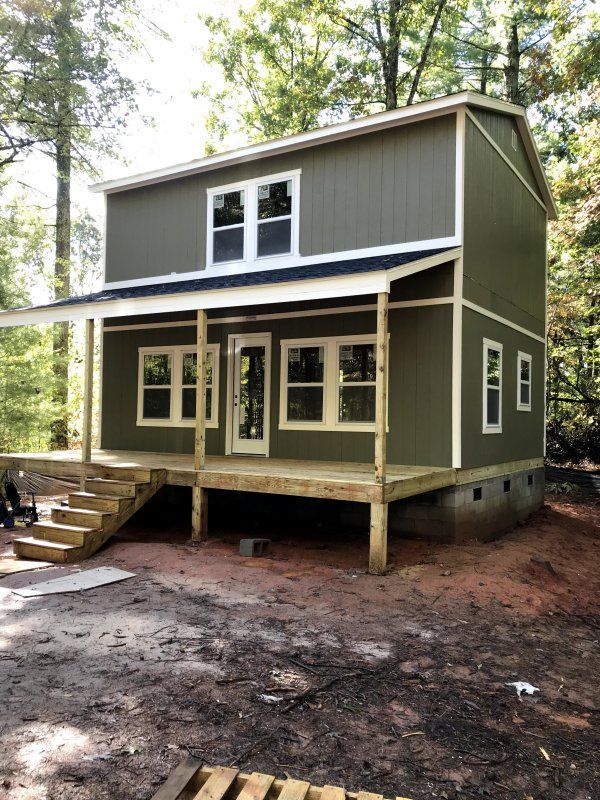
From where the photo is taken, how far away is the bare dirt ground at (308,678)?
2938mm

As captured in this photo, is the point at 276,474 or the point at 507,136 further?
the point at 507,136

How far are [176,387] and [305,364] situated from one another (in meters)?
2.85

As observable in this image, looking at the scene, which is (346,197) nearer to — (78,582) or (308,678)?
(78,582)

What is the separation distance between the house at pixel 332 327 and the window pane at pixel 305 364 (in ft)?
0.11

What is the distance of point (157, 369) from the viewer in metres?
11.7

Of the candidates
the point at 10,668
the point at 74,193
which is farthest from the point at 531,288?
the point at 74,193

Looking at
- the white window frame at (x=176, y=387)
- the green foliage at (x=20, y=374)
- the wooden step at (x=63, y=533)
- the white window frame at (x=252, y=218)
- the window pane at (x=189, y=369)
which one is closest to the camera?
the wooden step at (x=63, y=533)

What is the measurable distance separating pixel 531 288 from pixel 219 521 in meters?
7.96

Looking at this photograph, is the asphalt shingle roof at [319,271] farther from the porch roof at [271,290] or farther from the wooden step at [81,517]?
the wooden step at [81,517]

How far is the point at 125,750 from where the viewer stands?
9.80 ft

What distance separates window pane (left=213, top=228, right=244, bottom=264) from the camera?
425 inches

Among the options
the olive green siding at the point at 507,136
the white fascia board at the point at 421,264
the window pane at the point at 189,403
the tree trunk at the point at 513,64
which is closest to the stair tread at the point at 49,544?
the window pane at the point at 189,403

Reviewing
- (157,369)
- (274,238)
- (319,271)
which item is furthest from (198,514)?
(274,238)

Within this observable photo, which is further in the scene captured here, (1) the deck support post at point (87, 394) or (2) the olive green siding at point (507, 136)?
(2) the olive green siding at point (507, 136)
